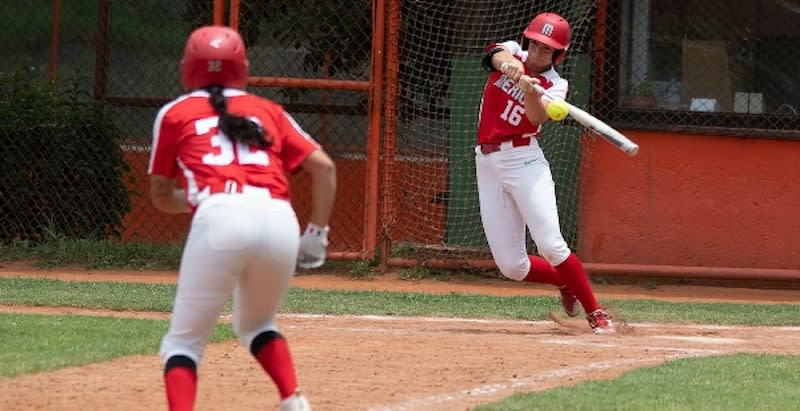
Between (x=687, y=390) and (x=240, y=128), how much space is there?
2.61 meters

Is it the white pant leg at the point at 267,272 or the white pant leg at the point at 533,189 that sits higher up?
the white pant leg at the point at 267,272

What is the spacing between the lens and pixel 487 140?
8523mm

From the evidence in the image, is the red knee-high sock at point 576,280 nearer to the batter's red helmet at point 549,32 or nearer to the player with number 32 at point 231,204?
the batter's red helmet at point 549,32

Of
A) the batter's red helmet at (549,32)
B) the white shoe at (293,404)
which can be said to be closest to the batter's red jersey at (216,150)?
the white shoe at (293,404)

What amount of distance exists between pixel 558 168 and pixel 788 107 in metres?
2.07

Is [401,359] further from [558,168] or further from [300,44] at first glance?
[300,44]

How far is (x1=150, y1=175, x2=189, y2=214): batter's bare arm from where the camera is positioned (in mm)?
5070

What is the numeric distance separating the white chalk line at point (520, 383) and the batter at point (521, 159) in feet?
3.40

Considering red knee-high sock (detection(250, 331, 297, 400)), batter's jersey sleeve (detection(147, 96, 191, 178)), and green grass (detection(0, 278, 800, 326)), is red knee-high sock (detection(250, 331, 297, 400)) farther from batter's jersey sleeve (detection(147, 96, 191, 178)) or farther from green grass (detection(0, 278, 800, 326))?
green grass (detection(0, 278, 800, 326))

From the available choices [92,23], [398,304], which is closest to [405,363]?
[398,304]

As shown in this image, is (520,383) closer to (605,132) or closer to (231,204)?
(605,132)

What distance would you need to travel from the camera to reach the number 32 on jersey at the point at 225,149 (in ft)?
15.9

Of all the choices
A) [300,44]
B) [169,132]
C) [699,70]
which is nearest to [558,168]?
[699,70]

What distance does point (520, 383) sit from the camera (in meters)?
6.63
